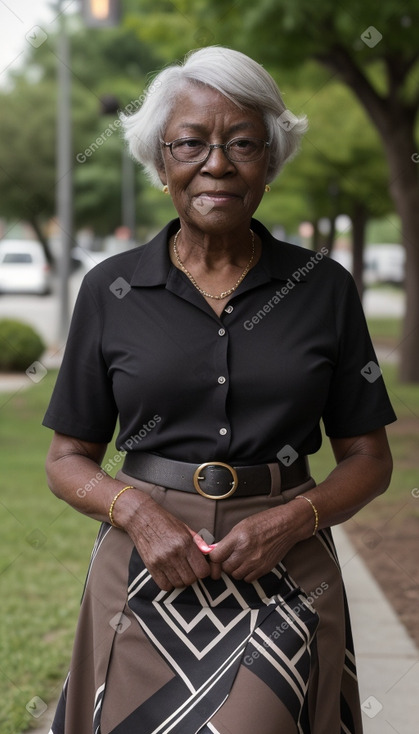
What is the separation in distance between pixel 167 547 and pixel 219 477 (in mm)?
190

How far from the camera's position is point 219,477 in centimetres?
243

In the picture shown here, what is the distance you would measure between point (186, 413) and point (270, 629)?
0.50m

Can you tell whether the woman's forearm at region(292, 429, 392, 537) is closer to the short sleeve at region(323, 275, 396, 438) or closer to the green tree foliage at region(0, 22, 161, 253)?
the short sleeve at region(323, 275, 396, 438)

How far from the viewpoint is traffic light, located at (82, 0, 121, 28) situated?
9.03 m

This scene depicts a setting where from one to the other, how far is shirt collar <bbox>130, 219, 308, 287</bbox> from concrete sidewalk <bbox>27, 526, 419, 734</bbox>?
242 centimetres

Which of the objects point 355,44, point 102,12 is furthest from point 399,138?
point 102,12

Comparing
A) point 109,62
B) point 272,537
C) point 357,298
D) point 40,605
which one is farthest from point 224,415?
point 109,62

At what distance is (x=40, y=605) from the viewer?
6.18m

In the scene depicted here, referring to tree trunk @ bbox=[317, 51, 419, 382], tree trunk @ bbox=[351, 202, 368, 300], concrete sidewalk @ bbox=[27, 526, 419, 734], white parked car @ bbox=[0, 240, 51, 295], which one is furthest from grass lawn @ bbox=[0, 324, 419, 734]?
white parked car @ bbox=[0, 240, 51, 295]

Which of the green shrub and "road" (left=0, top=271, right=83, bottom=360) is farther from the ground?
the green shrub

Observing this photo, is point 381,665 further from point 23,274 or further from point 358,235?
point 23,274

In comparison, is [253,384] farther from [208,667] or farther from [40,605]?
[40,605]

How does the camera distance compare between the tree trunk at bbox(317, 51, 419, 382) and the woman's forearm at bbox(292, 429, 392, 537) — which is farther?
the tree trunk at bbox(317, 51, 419, 382)

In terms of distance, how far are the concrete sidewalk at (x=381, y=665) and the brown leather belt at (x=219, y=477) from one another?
2.23 m
